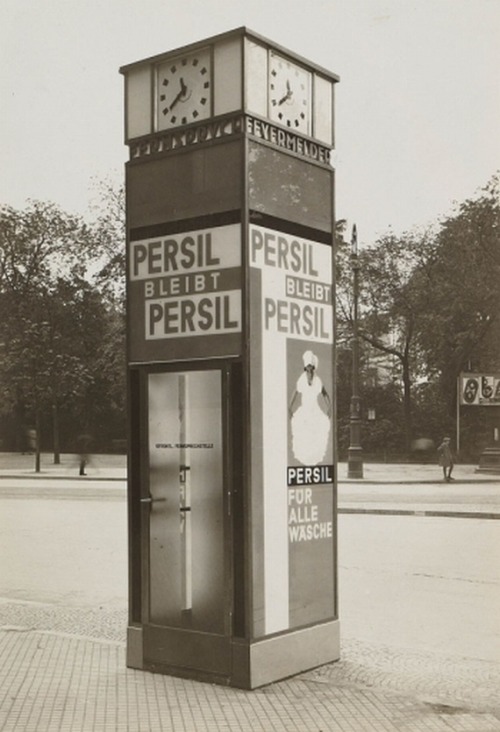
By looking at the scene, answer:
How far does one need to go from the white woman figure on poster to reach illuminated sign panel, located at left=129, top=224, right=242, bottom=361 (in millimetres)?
704

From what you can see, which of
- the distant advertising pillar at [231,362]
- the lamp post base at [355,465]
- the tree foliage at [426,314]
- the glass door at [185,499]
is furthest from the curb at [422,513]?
the tree foliage at [426,314]

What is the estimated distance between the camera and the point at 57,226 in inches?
1469

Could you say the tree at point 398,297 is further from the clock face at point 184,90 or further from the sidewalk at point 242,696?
the clock face at point 184,90

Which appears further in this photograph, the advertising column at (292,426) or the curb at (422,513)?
the curb at (422,513)

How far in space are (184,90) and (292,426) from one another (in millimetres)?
2344

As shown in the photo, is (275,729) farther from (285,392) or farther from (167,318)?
(167,318)

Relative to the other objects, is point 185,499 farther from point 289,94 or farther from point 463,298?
point 463,298

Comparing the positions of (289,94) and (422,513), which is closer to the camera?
(289,94)

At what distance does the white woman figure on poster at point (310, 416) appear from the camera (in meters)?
6.21

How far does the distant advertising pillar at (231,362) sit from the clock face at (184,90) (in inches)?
0.4

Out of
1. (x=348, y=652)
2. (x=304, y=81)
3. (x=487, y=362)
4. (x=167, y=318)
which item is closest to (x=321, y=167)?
(x=304, y=81)

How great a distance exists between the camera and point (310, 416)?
634 cm

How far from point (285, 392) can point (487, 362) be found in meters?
39.6

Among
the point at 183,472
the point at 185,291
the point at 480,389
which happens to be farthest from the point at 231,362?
the point at 480,389
